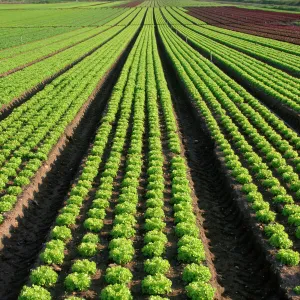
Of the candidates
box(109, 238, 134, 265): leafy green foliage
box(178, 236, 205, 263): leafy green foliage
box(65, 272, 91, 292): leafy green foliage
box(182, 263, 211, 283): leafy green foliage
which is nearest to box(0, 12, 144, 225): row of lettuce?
box(65, 272, 91, 292): leafy green foliage

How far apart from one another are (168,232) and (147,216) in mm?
1288

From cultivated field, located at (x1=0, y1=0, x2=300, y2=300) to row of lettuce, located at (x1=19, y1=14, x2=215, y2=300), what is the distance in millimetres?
57

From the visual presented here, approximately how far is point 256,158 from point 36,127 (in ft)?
50.4

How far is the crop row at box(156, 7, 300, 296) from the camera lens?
49.8 ft

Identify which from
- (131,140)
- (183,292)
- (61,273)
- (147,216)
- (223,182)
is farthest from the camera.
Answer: (131,140)

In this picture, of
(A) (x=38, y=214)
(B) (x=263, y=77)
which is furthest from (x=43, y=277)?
(B) (x=263, y=77)

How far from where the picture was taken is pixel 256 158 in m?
20.6

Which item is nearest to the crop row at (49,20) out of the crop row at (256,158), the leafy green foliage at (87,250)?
the crop row at (256,158)

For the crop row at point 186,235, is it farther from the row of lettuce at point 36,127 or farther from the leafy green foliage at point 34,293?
the row of lettuce at point 36,127

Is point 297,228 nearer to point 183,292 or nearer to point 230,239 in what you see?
point 230,239

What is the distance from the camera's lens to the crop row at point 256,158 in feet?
49.8

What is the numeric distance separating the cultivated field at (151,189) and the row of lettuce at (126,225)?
0.19ft

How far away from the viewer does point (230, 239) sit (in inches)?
610

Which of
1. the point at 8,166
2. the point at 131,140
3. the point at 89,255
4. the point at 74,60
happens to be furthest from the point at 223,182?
the point at 74,60
